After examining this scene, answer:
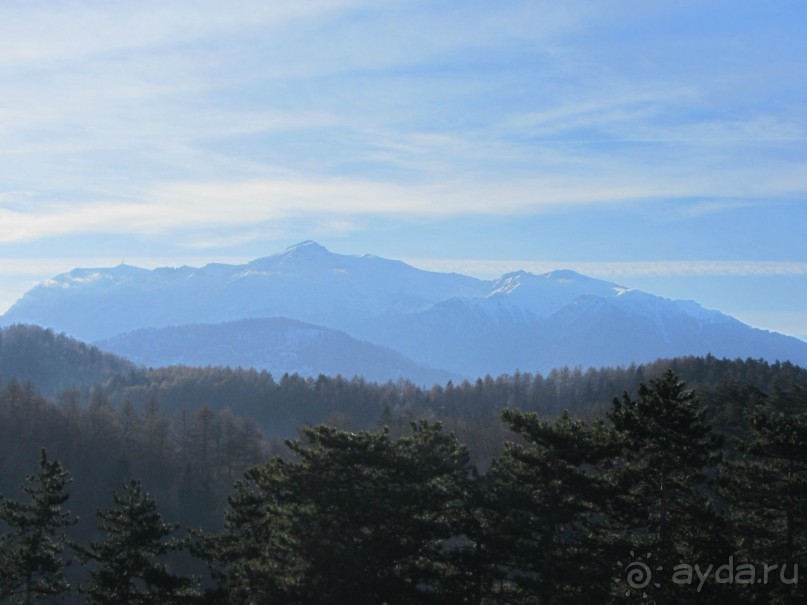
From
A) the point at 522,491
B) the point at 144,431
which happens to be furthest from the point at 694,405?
the point at 144,431

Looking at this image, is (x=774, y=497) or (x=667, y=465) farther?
(x=774, y=497)

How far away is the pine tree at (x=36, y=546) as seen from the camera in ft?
94.1

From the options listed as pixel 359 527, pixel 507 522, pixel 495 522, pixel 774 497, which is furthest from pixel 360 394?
pixel 774 497

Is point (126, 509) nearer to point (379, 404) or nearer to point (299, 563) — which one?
point (299, 563)

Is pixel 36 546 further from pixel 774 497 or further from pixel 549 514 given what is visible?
pixel 774 497

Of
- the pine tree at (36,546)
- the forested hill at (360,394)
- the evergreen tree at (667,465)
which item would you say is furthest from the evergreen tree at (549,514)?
the forested hill at (360,394)

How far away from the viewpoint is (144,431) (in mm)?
109438

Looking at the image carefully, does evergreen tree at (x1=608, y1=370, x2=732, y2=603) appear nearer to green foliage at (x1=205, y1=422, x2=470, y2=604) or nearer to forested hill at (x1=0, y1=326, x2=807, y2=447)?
green foliage at (x1=205, y1=422, x2=470, y2=604)

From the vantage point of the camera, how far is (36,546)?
29.0 meters

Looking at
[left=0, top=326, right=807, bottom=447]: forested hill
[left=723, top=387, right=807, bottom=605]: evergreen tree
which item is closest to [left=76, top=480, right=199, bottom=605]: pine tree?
[left=723, top=387, right=807, bottom=605]: evergreen tree

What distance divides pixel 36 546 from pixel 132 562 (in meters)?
3.21

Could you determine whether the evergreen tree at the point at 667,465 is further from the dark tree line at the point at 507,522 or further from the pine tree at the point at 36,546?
the pine tree at the point at 36,546

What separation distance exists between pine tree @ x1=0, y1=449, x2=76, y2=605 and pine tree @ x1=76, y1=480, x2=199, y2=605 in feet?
3.17

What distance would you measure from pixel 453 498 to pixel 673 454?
7344 mm
